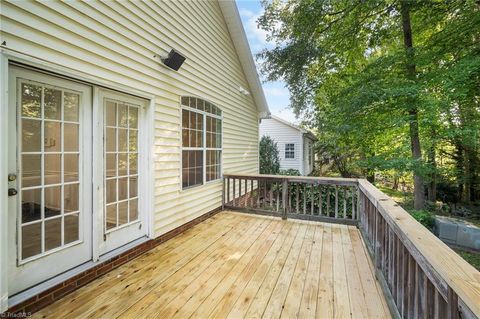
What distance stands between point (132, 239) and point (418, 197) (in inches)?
327

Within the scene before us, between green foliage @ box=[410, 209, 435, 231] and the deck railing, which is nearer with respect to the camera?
the deck railing

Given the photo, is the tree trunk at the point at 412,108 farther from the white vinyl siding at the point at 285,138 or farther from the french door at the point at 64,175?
the french door at the point at 64,175

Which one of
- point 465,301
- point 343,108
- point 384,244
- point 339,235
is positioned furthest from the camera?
point 343,108

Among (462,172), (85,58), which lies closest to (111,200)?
(85,58)

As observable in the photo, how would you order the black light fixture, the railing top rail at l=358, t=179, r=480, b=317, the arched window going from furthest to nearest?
the arched window → the black light fixture → the railing top rail at l=358, t=179, r=480, b=317

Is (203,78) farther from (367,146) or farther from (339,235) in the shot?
(367,146)

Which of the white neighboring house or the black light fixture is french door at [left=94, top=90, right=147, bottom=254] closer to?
the black light fixture

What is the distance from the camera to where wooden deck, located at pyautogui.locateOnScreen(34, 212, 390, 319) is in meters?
1.98

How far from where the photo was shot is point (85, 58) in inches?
91.7

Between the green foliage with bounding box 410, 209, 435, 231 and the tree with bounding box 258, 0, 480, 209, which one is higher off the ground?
the tree with bounding box 258, 0, 480, 209

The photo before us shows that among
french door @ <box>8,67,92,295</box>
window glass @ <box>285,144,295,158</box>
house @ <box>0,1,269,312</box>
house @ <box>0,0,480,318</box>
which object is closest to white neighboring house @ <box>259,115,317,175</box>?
window glass @ <box>285,144,295,158</box>

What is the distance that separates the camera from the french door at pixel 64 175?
193cm

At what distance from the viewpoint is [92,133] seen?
250cm

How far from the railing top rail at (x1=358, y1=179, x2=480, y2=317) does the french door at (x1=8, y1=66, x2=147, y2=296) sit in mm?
2789
